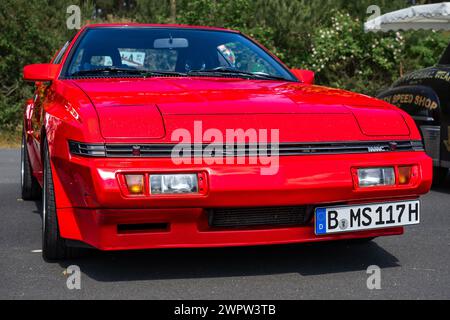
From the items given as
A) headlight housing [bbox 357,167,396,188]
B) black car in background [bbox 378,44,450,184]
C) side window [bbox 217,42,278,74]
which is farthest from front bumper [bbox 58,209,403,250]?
black car in background [bbox 378,44,450,184]

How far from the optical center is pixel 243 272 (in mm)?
3967

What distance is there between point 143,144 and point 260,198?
589 millimetres

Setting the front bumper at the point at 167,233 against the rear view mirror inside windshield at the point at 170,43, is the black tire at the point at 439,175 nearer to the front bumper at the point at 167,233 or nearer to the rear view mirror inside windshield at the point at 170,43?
the rear view mirror inside windshield at the point at 170,43

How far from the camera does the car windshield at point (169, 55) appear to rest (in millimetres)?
A: 4754

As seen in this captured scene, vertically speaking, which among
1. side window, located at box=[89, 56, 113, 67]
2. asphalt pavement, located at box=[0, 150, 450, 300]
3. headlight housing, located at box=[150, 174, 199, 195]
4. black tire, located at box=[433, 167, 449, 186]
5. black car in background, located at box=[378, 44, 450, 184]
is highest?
side window, located at box=[89, 56, 113, 67]

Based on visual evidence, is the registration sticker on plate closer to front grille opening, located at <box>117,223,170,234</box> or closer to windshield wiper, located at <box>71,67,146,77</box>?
front grille opening, located at <box>117,223,170,234</box>

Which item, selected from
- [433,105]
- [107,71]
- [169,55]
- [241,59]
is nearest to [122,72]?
[107,71]

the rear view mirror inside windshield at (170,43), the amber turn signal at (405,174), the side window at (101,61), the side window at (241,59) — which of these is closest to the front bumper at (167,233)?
the amber turn signal at (405,174)

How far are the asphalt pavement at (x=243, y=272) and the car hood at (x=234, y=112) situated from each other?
0.72 metres

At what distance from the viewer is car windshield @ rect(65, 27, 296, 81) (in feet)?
15.6

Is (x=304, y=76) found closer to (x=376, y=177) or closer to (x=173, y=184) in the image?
(x=376, y=177)

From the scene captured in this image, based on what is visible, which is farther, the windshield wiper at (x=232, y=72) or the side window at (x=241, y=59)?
the side window at (x=241, y=59)

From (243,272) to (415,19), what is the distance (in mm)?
8837
